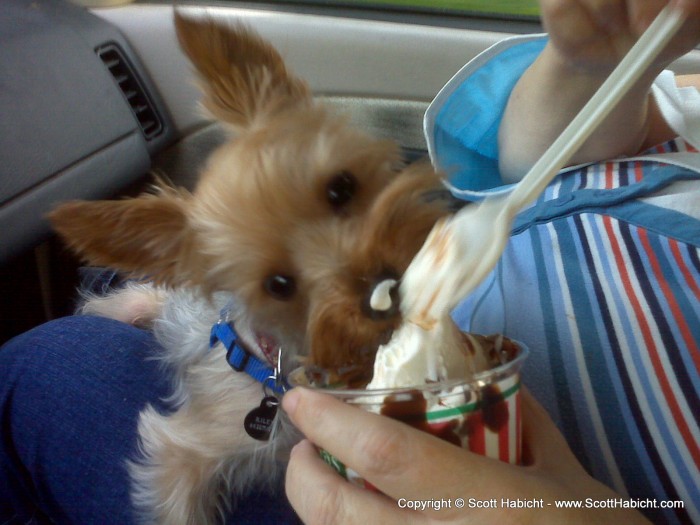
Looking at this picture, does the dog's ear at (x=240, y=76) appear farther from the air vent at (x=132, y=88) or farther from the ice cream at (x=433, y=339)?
the air vent at (x=132, y=88)

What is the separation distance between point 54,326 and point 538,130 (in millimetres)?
1311

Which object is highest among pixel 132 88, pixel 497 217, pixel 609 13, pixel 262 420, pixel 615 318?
pixel 609 13

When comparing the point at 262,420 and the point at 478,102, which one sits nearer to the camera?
the point at 262,420

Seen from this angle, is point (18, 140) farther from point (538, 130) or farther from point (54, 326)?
point (538, 130)

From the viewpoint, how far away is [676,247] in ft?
3.80

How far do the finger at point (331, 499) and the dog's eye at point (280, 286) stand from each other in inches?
19.2

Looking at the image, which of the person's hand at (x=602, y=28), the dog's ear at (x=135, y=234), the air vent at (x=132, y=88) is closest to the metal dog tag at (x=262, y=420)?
the dog's ear at (x=135, y=234)

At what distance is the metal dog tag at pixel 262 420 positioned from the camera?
1236 millimetres

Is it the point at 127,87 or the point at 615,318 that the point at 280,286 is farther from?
the point at 127,87

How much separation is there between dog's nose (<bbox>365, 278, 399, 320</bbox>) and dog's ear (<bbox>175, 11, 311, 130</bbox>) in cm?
60

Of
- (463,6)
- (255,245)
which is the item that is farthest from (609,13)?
(463,6)

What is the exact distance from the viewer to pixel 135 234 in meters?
1.24

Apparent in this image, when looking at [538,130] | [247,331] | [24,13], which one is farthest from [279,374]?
[24,13]

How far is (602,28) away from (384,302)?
55 cm
